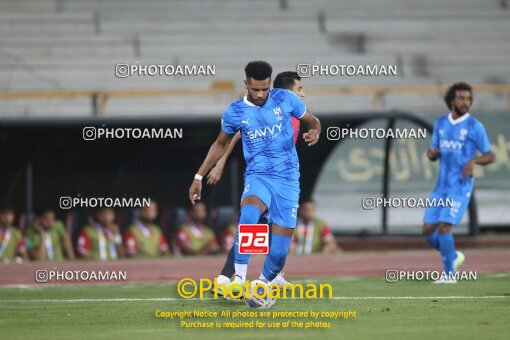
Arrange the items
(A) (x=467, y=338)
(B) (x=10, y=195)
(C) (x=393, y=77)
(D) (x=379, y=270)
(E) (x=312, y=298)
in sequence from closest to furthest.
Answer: (A) (x=467, y=338)
(E) (x=312, y=298)
(D) (x=379, y=270)
(B) (x=10, y=195)
(C) (x=393, y=77)

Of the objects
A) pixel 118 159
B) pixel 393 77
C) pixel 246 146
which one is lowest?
pixel 246 146

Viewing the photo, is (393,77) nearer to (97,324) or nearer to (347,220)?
(347,220)

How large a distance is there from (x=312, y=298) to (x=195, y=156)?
9684mm

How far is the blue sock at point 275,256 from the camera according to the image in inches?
366

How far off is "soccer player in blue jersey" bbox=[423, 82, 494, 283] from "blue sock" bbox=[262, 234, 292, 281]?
3.46m

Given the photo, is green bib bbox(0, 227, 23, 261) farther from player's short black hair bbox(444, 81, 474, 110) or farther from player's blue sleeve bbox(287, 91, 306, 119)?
player's blue sleeve bbox(287, 91, 306, 119)

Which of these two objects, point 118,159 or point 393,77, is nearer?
point 118,159

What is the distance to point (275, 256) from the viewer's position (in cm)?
928

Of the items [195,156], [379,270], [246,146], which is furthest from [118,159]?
[246,146]

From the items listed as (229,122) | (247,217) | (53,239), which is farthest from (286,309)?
(53,239)

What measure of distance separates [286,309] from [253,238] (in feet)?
2.10

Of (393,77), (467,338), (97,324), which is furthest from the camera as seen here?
(393,77)

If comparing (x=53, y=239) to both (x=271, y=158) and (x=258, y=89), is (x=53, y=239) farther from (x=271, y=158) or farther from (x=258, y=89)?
(x=258, y=89)

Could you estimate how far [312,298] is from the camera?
10.4 metres
